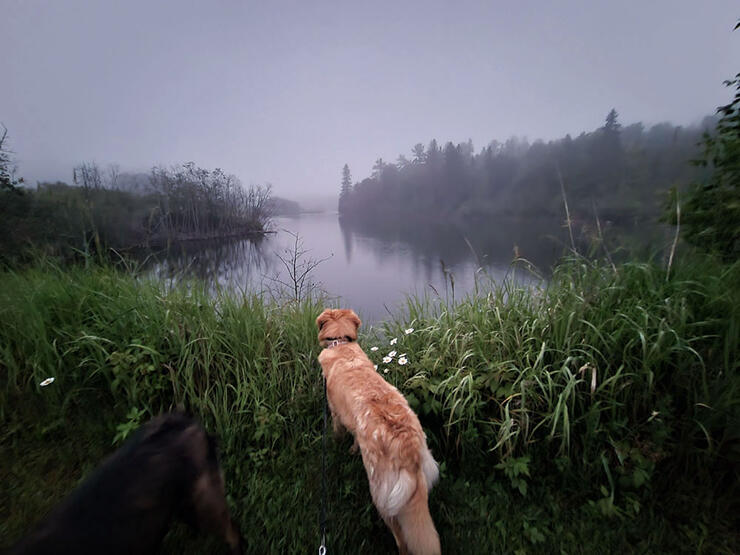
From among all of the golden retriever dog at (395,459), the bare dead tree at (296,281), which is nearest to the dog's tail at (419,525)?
the golden retriever dog at (395,459)

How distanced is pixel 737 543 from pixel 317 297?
3.50m

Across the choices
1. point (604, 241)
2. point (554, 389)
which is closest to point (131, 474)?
point (554, 389)

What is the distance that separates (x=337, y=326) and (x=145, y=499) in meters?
1.35

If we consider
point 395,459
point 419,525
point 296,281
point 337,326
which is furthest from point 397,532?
point 296,281

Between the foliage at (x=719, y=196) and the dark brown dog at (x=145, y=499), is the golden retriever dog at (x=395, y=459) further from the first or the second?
the foliage at (x=719, y=196)

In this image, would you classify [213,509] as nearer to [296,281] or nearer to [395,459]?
[395,459]

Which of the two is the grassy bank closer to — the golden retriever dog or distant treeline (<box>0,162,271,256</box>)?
the golden retriever dog

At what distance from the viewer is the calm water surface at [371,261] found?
13.0 feet

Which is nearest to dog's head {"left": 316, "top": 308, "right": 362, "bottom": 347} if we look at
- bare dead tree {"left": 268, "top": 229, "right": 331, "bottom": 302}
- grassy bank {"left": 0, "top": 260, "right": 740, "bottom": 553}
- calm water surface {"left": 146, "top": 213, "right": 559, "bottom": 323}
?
grassy bank {"left": 0, "top": 260, "right": 740, "bottom": 553}

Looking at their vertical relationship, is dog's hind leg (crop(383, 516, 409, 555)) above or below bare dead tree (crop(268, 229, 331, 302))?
below

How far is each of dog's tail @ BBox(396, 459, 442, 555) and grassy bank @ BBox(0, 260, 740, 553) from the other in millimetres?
351

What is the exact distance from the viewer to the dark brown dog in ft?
2.79

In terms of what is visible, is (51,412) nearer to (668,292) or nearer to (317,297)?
(317,297)

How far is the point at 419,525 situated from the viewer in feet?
3.53
